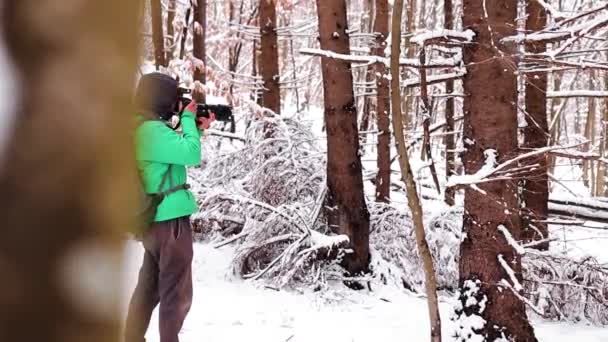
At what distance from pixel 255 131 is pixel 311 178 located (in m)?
1.01

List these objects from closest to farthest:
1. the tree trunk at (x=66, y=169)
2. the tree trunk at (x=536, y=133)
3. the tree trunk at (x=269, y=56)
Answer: the tree trunk at (x=66, y=169)
the tree trunk at (x=536, y=133)
the tree trunk at (x=269, y=56)

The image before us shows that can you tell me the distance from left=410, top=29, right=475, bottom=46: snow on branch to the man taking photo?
71.3 inches

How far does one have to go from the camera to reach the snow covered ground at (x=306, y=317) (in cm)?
550

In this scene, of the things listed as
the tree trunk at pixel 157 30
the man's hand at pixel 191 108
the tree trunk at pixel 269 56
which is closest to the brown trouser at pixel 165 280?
the man's hand at pixel 191 108

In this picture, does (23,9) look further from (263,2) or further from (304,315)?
(263,2)

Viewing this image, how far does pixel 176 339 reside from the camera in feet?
13.5

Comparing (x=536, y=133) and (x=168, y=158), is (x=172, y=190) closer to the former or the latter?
(x=168, y=158)

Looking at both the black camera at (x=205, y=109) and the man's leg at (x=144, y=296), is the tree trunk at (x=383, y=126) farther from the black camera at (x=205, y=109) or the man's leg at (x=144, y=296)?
the man's leg at (x=144, y=296)

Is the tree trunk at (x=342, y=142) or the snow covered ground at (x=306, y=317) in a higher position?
the tree trunk at (x=342, y=142)

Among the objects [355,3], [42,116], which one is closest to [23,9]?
[42,116]

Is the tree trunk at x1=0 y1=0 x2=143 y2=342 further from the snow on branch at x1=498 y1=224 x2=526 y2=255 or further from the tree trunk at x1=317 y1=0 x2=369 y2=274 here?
the tree trunk at x1=317 y1=0 x2=369 y2=274

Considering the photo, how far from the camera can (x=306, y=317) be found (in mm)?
6070

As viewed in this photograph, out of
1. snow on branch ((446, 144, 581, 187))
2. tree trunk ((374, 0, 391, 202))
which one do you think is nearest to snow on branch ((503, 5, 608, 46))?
snow on branch ((446, 144, 581, 187))

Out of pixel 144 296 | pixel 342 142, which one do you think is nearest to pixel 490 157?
pixel 144 296
